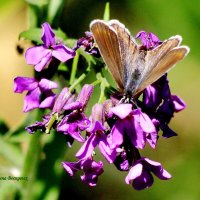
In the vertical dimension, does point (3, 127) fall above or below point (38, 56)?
below

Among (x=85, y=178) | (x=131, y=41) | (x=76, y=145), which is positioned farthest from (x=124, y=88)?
(x=76, y=145)

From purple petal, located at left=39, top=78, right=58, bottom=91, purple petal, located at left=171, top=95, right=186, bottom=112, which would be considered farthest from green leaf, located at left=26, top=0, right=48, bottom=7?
purple petal, located at left=171, top=95, right=186, bottom=112

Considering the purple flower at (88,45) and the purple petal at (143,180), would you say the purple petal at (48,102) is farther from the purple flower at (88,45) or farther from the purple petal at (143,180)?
the purple petal at (143,180)

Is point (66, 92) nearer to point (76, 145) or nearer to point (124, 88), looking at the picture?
point (124, 88)

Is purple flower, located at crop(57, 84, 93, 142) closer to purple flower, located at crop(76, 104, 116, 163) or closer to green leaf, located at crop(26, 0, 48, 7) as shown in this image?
purple flower, located at crop(76, 104, 116, 163)

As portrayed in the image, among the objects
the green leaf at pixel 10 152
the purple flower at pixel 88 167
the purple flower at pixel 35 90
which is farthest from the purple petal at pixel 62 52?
the green leaf at pixel 10 152

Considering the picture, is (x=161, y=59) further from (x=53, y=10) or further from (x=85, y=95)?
(x=53, y=10)

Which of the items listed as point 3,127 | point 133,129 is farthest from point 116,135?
point 3,127

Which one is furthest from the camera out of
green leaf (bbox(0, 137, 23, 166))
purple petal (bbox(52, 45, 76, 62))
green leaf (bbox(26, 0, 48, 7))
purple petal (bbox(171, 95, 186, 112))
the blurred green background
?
the blurred green background
